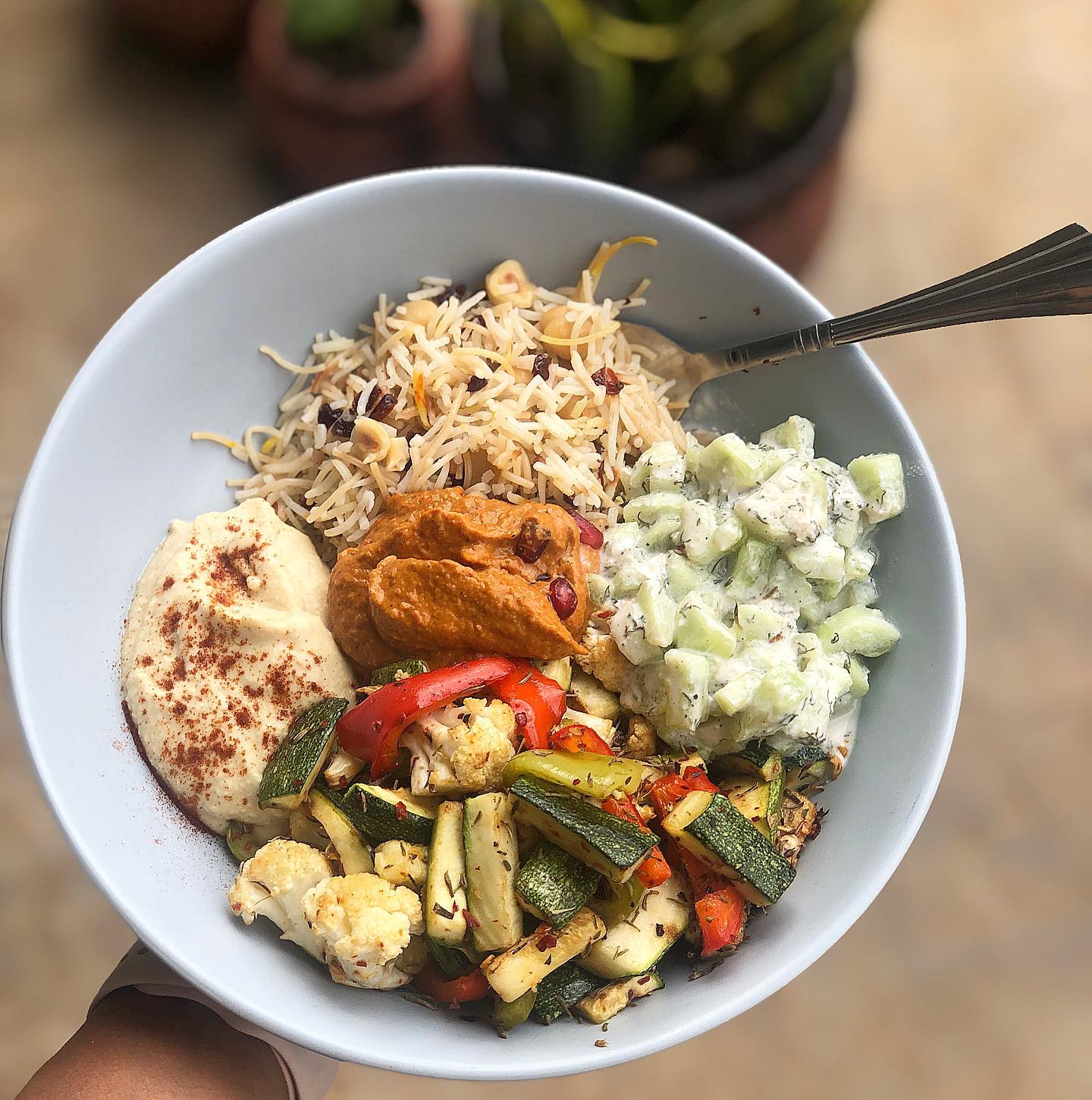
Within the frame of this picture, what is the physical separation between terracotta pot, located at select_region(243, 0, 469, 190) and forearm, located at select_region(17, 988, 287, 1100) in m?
2.53

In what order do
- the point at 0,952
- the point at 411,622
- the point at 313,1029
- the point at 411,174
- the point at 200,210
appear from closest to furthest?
the point at 313,1029, the point at 411,622, the point at 411,174, the point at 0,952, the point at 200,210

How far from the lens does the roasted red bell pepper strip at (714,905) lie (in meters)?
2.04

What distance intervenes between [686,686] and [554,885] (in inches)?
18.0

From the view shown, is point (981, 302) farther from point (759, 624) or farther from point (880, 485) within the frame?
point (759, 624)

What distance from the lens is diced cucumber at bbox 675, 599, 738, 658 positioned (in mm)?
2141

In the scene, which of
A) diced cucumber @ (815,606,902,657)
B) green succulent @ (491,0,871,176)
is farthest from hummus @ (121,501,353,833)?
green succulent @ (491,0,871,176)

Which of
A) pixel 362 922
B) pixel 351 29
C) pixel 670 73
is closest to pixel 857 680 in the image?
pixel 362 922

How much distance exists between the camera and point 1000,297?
2.17m

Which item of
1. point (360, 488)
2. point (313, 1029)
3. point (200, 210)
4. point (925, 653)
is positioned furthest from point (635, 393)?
point (200, 210)

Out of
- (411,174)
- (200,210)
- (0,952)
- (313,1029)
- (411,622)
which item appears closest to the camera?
(313,1029)

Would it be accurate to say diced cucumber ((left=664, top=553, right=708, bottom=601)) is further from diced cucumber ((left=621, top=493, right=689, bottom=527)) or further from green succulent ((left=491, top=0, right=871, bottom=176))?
green succulent ((left=491, top=0, right=871, bottom=176))

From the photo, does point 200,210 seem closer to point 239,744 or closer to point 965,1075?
point 239,744

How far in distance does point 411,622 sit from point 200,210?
2266 mm

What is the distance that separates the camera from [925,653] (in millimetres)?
2252
